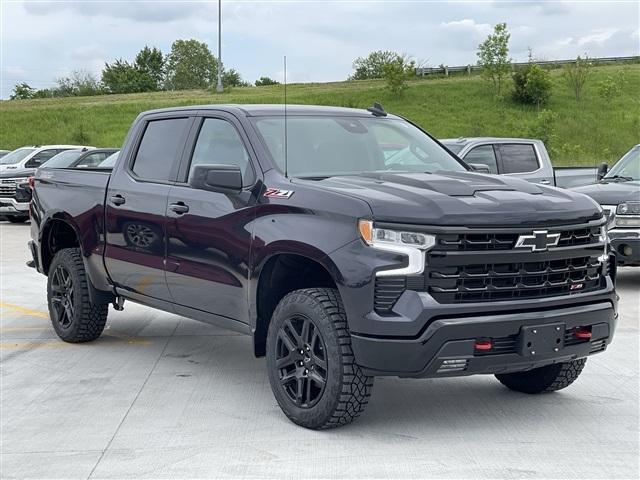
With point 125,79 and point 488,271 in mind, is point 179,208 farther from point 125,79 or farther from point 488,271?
point 125,79

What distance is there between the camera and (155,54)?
12494cm

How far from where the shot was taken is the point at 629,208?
10.5 m

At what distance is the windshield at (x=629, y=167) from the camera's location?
11.8m

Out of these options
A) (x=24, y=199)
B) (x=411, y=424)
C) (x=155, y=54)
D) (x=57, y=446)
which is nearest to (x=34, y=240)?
(x=57, y=446)

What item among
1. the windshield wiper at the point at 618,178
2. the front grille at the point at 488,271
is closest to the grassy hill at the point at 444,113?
the windshield wiper at the point at 618,178

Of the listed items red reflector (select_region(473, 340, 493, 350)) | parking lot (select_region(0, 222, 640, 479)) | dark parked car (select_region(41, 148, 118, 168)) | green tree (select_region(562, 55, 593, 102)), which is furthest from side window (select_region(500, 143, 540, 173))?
green tree (select_region(562, 55, 593, 102))

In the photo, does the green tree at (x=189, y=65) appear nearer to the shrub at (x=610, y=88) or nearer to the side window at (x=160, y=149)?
the shrub at (x=610, y=88)

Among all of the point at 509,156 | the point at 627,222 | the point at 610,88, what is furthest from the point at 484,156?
the point at 610,88

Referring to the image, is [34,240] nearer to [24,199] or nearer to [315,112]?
[315,112]

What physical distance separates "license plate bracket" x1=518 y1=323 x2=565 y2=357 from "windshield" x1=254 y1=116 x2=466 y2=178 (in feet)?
5.36

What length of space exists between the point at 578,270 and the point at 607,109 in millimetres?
60095

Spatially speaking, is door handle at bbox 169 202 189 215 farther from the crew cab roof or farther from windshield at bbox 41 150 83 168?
windshield at bbox 41 150 83 168

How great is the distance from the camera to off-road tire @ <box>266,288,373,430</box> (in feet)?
16.1

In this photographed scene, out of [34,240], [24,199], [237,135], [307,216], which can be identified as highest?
[237,135]
